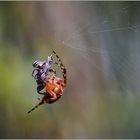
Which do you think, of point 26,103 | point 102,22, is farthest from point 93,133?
point 102,22

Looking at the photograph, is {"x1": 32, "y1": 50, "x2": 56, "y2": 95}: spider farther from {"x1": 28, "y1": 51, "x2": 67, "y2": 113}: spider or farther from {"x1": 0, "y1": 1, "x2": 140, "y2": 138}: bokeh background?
{"x1": 0, "y1": 1, "x2": 140, "y2": 138}: bokeh background

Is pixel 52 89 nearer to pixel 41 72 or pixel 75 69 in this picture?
pixel 41 72

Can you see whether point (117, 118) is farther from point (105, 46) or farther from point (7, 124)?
point (7, 124)

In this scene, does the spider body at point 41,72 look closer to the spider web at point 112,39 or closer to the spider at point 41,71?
the spider at point 41,71

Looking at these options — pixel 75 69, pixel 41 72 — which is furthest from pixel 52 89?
pixel 75 69

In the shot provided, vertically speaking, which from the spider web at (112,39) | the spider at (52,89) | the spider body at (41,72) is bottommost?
the spider at (52,89)

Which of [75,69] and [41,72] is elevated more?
[75,69]

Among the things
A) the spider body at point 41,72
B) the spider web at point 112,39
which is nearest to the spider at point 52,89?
the spider body at point 41,72

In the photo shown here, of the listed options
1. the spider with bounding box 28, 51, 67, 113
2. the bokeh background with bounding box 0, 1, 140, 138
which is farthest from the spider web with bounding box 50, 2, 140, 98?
the spider with bounding box 28, 51, 67, 113
